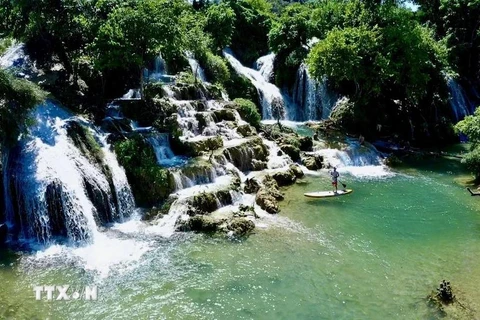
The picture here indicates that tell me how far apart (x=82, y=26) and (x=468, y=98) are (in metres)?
41.1

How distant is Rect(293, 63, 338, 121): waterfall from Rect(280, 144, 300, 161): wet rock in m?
12.6

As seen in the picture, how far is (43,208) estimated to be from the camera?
66.0 feet

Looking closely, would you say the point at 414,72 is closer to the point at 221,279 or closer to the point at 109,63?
the point at 109,63

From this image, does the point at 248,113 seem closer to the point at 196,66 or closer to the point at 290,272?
the point at 196,66

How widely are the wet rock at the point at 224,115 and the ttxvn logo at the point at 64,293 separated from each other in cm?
1879

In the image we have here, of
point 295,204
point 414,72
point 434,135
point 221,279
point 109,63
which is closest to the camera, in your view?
point 221,279

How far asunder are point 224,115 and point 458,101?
1080 inches

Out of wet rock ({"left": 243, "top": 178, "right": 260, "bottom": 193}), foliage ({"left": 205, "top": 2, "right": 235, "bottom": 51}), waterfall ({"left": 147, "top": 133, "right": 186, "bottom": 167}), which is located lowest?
wet rock ({"left": 243, "top": 178, "right": 260, "bottom": 193})

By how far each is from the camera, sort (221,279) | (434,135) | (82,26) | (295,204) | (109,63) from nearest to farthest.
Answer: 1. (221,279)
2. (295,204)
3. (109,63)
4. (82,26)
5. (434,135)

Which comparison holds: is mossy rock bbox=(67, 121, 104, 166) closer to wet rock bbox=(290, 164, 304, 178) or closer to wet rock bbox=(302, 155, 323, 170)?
wet rock bbox=(290, 164, 304, 178)

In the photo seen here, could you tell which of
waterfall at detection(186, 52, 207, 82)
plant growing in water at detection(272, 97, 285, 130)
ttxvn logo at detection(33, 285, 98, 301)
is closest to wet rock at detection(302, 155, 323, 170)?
plant growing in water at detection(272, 97, 285, 130)

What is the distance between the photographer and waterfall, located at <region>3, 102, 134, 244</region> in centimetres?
2009

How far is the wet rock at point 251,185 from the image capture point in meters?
26.0

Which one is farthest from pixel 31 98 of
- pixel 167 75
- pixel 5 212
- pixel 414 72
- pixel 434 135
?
pixel 434 135
